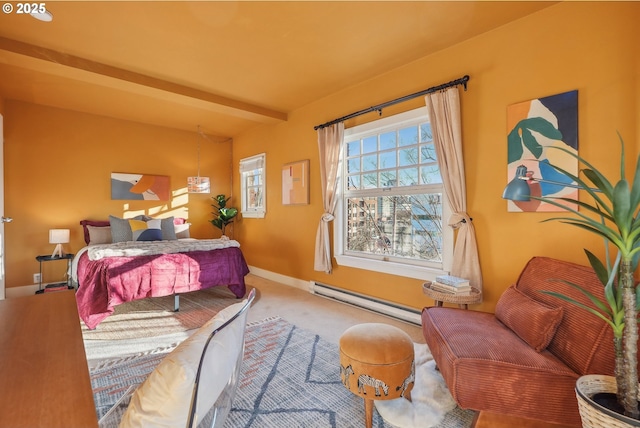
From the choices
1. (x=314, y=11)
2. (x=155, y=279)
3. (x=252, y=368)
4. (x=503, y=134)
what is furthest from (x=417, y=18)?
(x=155, y=279)

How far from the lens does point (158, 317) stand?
3.27m

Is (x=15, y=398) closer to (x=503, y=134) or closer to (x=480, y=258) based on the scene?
(x=480, y=258)

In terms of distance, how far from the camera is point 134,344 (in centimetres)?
263

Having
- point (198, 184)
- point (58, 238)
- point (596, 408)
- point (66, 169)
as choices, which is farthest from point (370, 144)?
point (66, 169)

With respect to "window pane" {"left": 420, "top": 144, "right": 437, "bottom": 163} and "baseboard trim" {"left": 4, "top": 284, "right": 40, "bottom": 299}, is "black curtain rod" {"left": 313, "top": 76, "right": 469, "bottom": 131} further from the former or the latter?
"baseboard trim" {"left": 4, "top": 284, "right": 40, "bottom": 299}

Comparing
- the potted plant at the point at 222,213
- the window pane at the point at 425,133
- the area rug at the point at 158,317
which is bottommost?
the area rug at the point at 158,317

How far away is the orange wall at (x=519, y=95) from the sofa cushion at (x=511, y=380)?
1.06 m

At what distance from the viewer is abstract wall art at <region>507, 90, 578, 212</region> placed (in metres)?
2.19

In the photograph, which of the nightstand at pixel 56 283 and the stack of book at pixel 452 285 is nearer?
the stack of book at pixel 452 285

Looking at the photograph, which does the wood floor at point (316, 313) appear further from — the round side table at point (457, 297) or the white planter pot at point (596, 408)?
the white planter pot at point (596, 408)

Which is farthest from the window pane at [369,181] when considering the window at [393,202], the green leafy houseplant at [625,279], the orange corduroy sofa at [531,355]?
the green leafy houseplant at [625,279]

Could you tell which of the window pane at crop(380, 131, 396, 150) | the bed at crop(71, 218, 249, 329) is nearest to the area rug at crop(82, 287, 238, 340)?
the bed at crop(71, 218, 249, 329)

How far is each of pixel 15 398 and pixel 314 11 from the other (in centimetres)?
264

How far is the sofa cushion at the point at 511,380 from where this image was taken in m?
1.40
